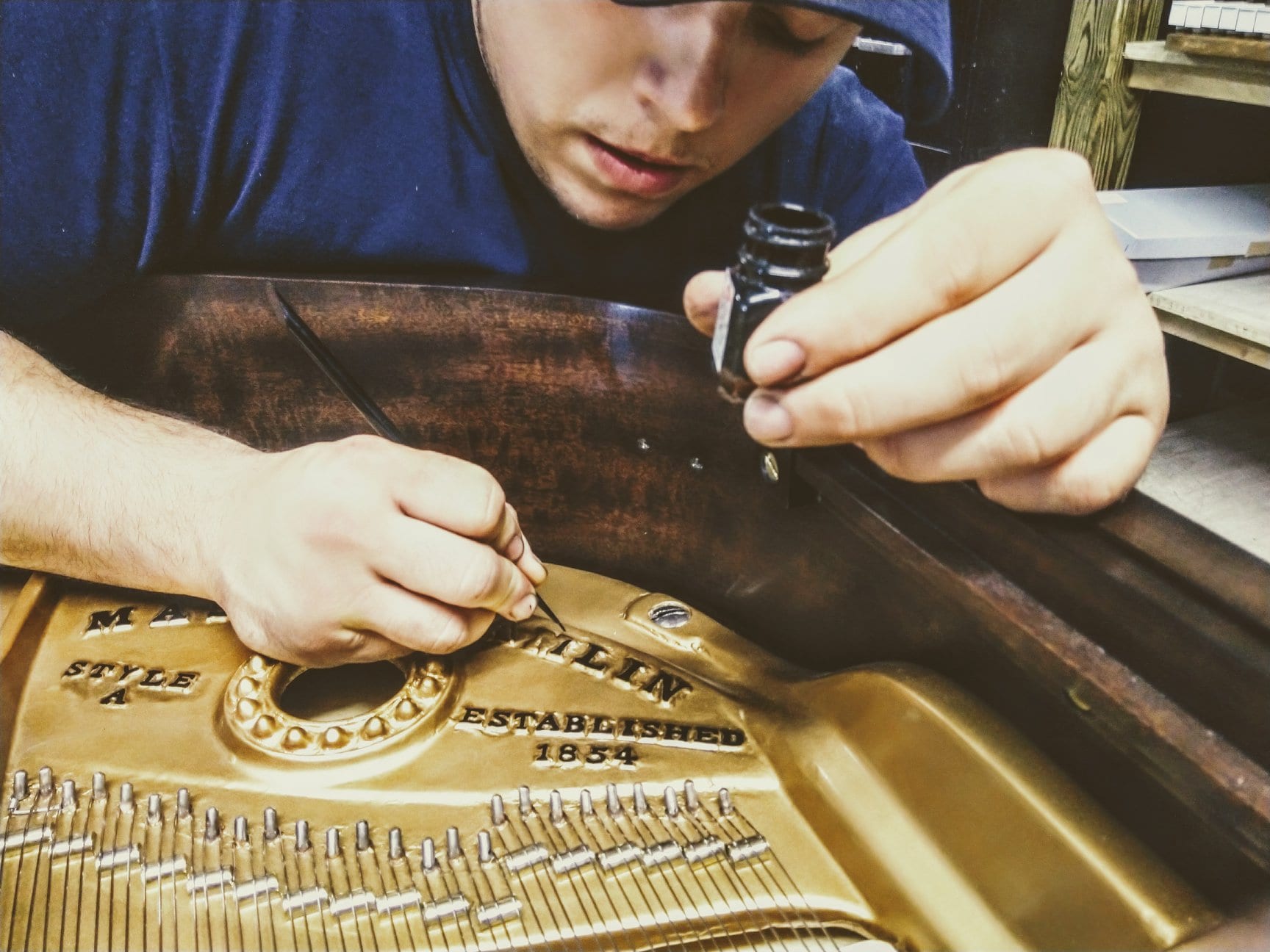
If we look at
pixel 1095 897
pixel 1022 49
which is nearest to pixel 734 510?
pixel 1095 897

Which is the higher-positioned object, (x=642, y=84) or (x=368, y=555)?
(x=642, y=84)

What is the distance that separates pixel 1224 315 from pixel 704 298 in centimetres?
171

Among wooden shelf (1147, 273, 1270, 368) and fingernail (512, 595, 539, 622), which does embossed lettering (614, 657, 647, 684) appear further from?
wooden shelf (1147, 273, 1270, 368)

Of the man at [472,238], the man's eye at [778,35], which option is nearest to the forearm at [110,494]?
the man at [472,238]

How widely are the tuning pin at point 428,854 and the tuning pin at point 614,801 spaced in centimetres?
18

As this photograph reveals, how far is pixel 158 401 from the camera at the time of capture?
1.41 m

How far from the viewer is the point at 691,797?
0.92 meters

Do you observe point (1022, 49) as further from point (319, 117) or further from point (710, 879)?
point (710, 879)

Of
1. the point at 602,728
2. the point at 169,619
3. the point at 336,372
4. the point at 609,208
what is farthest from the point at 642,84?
the point at 169,619

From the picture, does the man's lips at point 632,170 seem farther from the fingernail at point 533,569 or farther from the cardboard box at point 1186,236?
the cardboard box at point 1186,236

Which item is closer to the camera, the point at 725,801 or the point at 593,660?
the point at 725,801

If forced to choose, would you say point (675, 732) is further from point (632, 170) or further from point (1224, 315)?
point (1224, 315)

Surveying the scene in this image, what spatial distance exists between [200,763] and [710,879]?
55cm

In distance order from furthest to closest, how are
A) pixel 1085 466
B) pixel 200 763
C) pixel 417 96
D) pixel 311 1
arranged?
pixel 417 96
pixel 311 1
pixel 200 763
pixel 1085 466
